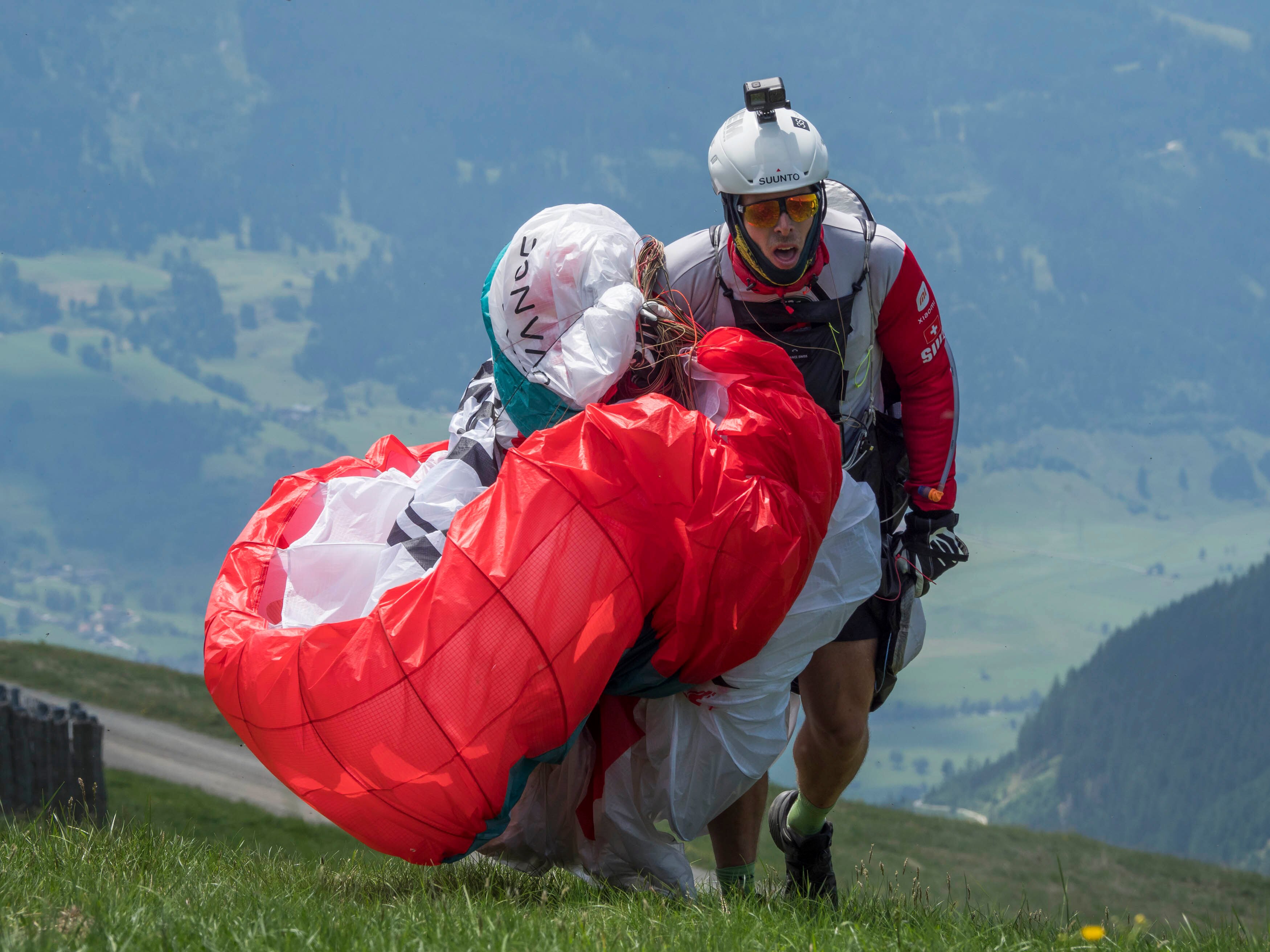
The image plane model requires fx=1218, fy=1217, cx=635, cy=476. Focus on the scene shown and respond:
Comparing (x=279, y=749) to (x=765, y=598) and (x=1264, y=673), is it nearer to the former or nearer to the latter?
(x=765, y=598)

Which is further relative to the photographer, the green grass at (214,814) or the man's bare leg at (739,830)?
the green grass at (214,814)

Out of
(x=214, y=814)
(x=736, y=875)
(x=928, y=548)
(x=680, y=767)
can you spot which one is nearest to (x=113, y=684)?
(x=214, y=814)

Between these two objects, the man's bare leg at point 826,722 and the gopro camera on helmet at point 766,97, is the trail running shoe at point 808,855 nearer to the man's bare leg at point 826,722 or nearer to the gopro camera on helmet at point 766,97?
the man's bare leg at point 826,722

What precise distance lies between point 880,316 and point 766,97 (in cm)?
94

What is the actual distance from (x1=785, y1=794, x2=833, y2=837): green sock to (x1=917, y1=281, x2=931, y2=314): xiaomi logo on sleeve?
2.08 metres

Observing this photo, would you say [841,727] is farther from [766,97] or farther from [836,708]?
[766,97]

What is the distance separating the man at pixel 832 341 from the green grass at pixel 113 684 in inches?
1100

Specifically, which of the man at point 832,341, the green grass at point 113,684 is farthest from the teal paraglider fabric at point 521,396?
the green grass at point 113,684

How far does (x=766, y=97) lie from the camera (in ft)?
15.2

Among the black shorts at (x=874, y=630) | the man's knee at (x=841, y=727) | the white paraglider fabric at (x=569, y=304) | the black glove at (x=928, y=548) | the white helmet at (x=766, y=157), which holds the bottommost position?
the man's knee at (x=841, y=727)

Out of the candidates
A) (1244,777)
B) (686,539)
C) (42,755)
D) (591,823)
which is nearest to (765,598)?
(686,539)

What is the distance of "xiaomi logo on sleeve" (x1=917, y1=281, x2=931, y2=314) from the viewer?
185 inches

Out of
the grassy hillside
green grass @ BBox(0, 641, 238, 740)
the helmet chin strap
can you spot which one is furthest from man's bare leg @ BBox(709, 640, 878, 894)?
green grass @ BBox(0, 641, 238, 740)

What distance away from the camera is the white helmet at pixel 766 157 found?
4.38 m
